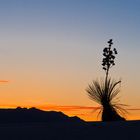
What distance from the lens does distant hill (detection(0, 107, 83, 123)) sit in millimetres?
30547

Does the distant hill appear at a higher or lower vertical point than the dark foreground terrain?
higher

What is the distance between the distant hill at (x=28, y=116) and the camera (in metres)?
30.5

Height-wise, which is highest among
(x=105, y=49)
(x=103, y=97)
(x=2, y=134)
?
(x=105, y=49)

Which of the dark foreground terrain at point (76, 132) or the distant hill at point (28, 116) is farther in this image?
the distant hill at point (28, 116)

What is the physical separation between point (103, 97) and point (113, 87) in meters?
0.84

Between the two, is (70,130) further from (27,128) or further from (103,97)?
(103,97)

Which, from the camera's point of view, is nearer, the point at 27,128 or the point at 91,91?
the point at 27,128

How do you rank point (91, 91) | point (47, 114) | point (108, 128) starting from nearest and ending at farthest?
point (108, 128), point (91, 91), point (47, 114)

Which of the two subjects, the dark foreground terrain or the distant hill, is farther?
the distant hill

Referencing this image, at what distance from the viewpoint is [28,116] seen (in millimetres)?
32000

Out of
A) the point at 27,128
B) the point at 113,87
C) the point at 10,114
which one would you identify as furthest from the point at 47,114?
the point at 27,128

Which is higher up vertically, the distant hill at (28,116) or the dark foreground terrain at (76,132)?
the distant hill at (28,116)

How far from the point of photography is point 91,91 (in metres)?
23.0

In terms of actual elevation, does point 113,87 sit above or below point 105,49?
below
